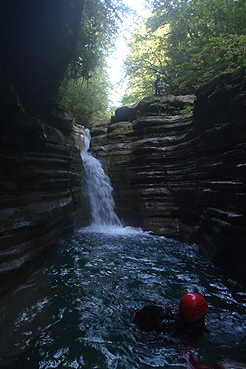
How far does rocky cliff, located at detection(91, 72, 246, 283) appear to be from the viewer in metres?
6.04

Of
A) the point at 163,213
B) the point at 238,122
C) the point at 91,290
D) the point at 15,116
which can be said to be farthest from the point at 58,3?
the point at 163,213

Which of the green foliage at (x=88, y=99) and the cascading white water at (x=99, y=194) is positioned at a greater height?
the green foliage at (x=88, y=99)

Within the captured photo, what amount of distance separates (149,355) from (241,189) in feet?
14.5

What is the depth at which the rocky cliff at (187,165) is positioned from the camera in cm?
604

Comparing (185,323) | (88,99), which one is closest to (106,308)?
(185,323)

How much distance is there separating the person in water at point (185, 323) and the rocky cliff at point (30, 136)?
9.73ft

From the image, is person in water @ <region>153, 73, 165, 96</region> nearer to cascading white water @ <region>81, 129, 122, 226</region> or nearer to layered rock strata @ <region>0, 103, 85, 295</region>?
cascading white water @ <region>81, 129, 122, 226</region>

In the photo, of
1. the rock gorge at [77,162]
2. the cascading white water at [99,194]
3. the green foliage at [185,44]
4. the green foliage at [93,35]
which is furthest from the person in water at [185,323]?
the green foliage at [185,44]

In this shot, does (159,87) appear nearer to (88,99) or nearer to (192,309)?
(88,99)

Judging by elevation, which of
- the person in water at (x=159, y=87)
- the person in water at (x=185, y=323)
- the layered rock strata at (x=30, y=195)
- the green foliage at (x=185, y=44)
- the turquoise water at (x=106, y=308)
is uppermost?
the green foliage at (x=185, y=44)

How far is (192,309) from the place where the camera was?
2.88 meters

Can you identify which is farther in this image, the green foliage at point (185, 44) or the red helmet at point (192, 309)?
the green foliage at point (185, 44)

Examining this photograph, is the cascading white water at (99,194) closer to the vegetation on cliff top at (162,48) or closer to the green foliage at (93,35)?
the green foliage at (93,35)

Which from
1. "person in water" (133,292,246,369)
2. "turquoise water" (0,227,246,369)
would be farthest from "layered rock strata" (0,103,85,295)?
"person in water" (133,292,246,369)
